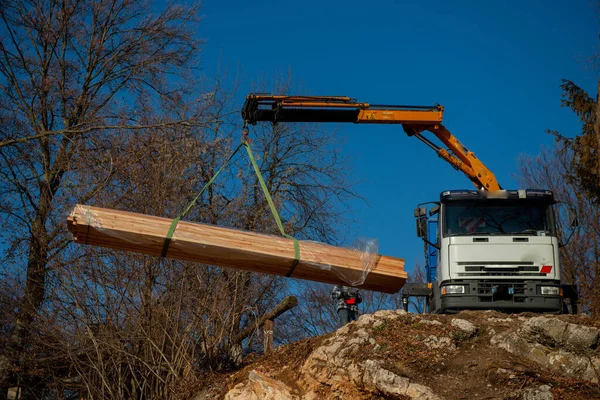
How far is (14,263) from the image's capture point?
1675 centimetres

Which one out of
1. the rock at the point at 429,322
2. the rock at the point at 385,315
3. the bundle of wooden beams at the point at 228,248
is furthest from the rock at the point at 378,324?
the bundle of wooden beams at the point at 228,248

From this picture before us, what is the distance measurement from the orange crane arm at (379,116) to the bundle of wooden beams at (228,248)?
525 cm

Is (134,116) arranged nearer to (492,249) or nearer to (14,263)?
(14,263)

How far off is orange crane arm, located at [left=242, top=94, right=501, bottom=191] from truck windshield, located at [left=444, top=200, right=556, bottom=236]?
2.50 metres

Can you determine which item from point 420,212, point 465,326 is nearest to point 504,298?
point 420,212

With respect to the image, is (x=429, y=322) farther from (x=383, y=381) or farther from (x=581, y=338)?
(x=581, y=338)

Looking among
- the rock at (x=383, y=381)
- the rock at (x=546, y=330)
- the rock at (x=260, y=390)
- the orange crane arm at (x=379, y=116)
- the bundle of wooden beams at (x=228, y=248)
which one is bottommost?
the rock at (x=260, y=390)

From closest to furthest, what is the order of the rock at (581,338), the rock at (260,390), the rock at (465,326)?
the rock at (260,390) < the rock at (581,338) < the rock at (465,326)

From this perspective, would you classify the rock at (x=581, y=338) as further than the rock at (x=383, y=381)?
Yes

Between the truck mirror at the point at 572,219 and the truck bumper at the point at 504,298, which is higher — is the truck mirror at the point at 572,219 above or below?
above

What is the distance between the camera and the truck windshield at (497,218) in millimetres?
13852

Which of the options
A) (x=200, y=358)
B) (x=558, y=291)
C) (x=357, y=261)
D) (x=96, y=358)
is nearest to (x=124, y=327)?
(x=96, y=358)

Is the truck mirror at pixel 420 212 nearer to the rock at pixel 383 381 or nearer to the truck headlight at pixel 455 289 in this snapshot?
the truck headlight at pixel 455 289

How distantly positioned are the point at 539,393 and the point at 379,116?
804cm
